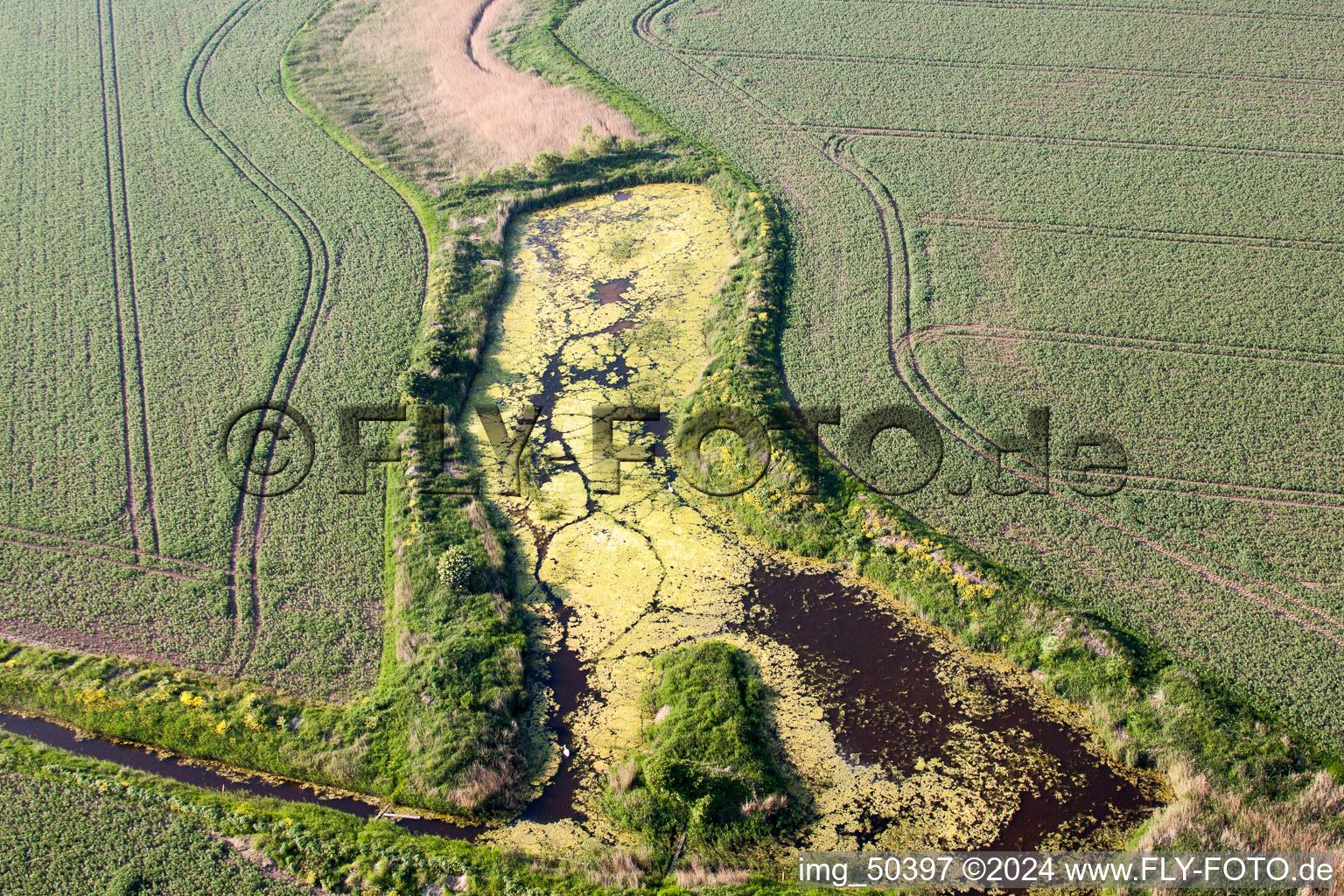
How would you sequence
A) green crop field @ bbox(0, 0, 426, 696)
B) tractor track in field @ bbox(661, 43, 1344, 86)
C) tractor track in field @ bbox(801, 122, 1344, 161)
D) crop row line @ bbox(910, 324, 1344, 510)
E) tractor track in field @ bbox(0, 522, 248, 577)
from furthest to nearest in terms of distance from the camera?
tractor track in field @ bbox(661, 43, 1344, 86)
tractor track in field @ bbox(801, 122, 1344, 161)
crop row line @ bbox(910, 324, 1344, 510)
tractor track in field @ bbox(0, 522, 248, 577)
green crop field @ bbox(0, 0, 426, 696)

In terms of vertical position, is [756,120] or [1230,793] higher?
[756,120]

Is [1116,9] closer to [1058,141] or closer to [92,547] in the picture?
[1058,141]

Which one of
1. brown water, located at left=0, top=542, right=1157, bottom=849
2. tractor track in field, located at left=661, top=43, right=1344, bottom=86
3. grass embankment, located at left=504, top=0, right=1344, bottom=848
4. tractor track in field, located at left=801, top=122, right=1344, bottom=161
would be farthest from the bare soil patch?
brown water, located at left=0, top=542, right=1157, bottom=849

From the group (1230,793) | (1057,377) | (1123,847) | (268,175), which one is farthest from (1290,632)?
(268,175)

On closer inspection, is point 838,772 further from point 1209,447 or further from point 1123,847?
point 1209,447

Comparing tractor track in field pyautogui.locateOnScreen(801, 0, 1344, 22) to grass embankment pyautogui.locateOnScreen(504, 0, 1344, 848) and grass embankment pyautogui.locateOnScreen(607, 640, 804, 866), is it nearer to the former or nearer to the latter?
grass embankment pyautogui.locateOnScreen(504, 0, 1344, 848)

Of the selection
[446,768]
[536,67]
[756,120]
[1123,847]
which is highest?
[536,67]

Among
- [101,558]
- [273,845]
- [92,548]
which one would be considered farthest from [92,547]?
[273,845]
